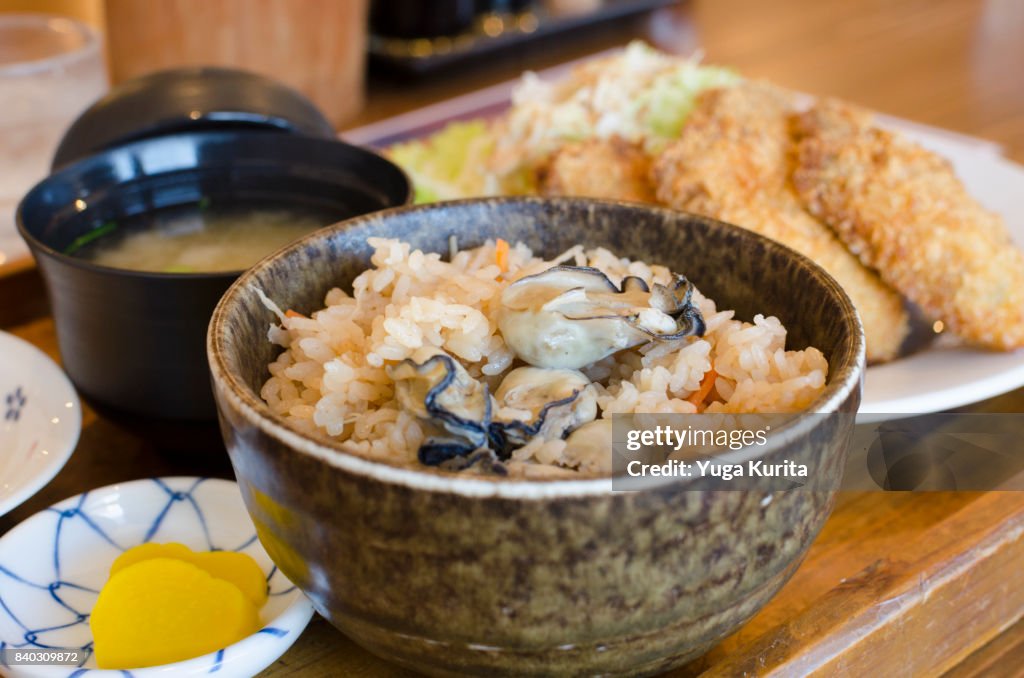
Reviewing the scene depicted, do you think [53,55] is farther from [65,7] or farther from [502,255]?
[502,255]

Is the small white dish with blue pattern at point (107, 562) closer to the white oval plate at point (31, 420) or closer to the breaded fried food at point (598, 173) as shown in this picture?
the white oval plate at point (31, 420)

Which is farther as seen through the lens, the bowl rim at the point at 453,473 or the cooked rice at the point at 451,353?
the cooked rice at the point at 451,353

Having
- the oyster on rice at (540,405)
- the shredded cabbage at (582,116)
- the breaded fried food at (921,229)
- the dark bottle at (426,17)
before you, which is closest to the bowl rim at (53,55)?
the shredded cabbage at (582,116)

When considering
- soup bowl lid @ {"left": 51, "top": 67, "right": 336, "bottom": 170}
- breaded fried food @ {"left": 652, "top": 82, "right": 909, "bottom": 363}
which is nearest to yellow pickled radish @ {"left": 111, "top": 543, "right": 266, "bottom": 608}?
soup bowl lid @ {"left": 51, "top": 67, "right": 336, "bottom": 170}

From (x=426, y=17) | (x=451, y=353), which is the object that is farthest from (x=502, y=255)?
(x=426, y=17)

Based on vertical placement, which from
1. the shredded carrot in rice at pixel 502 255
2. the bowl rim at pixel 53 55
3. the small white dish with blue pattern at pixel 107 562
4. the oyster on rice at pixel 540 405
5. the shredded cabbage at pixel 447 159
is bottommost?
the small white dish with blue pattern at pixel 107 562

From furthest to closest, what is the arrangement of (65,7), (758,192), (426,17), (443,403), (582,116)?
1. (65,7)
2. (426,17)
3. (582,116)
4. (758,192)
5. (443,403)

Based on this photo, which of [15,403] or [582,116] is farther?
[582,116]
